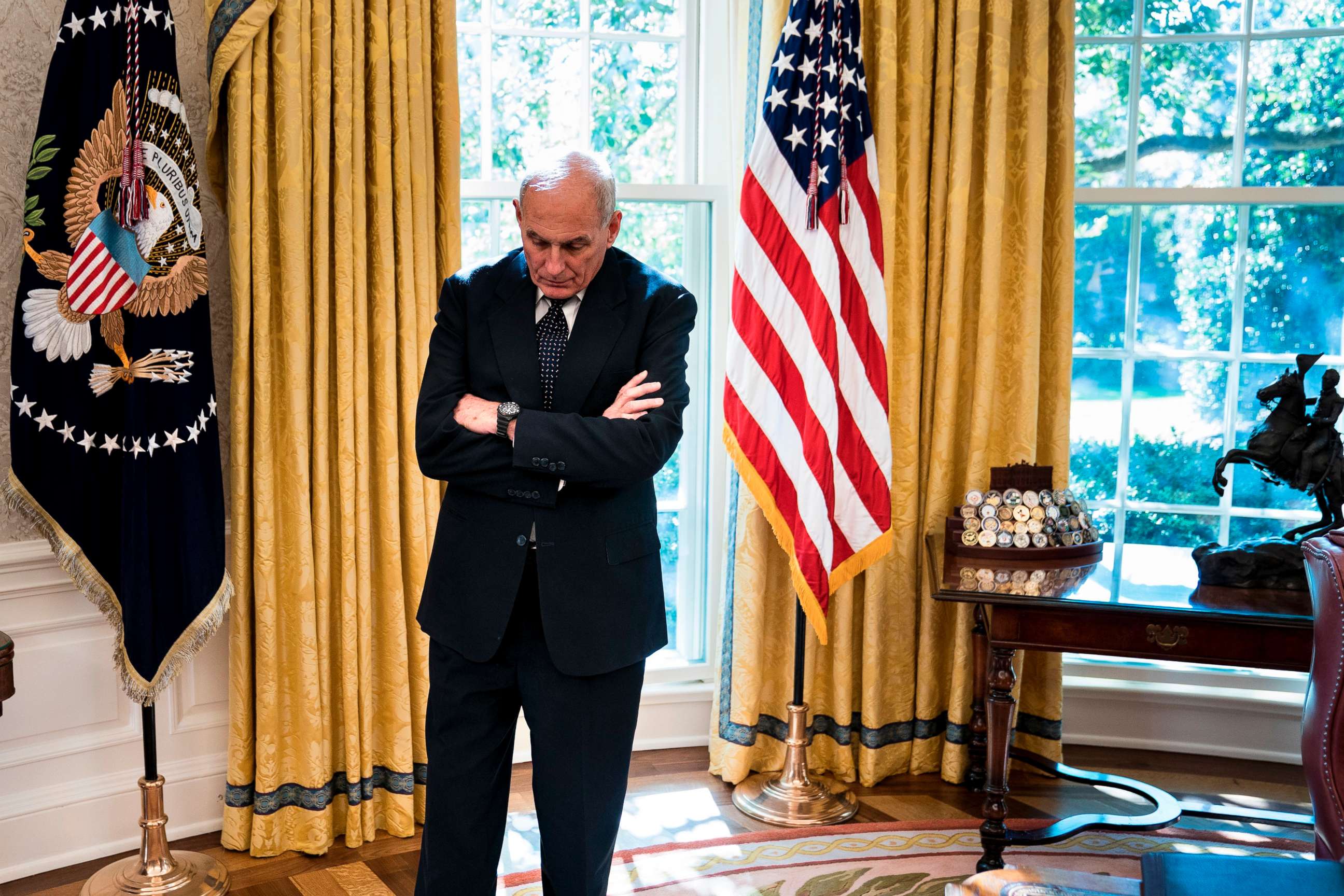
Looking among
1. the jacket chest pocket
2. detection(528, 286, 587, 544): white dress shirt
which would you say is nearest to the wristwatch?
detection(528, 286, 587, 544): white dress shirt

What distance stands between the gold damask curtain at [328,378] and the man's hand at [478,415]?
91 cm

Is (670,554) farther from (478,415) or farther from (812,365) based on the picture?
(478,415)

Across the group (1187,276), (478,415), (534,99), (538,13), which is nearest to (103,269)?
(478,415)

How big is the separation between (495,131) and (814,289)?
1.12 meters

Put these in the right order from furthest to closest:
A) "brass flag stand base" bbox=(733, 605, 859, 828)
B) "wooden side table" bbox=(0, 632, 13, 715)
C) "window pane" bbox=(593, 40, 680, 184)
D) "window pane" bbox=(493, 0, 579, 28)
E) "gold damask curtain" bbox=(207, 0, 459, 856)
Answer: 1. "window pane" bbox=(593, 40, 680, 184)
2. "window pane" bbox=(493, 0, 579, 28)
3. "brass flag stand base" bbox=(733, 605, 859, 828)
4. "gold damask curtain" bbox=(207, 0, 459, 856)
5. "wooden side table" bbox=(0, 632, 13, 715)

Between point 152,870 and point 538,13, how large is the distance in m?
2.59

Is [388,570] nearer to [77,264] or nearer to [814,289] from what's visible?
[77,264]

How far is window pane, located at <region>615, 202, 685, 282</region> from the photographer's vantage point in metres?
3.54

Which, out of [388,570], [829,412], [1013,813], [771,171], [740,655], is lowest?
[1013,813]

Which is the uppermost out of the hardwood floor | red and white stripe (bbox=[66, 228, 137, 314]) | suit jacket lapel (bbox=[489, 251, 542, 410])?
red and white stripe (bbox=[66, 228, 137, 314])

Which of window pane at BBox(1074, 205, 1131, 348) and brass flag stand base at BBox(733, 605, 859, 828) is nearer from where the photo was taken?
brass flag stand base at BBox(733, 605, 859, 828)

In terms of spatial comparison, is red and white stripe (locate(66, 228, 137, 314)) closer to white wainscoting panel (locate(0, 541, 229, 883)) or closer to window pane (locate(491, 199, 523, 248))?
white wainscoting panel (locate(0, 541, 229, 883))

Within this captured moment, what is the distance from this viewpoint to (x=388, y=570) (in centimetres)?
297

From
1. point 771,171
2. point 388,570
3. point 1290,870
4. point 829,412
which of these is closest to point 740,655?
point 829,412
